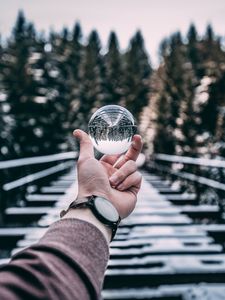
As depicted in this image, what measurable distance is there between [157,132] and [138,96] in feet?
62.6

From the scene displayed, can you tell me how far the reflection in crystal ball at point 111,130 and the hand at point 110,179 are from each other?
0.19ft

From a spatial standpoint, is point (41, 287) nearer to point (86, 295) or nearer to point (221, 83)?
point (86, 295)

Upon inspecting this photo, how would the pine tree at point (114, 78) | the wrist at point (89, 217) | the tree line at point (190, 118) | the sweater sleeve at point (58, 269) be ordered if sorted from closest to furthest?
the sweater sleeve at point (58, 269), the wrist at point (89, 217), the tree line at point (190, 118), the pine tree at point (114, 78)

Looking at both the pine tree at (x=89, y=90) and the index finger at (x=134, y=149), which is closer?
the index finger at (x=134, y=149)

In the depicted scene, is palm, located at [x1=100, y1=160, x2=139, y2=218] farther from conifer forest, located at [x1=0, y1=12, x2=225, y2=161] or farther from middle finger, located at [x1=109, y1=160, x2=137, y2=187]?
conifer forest, located at [x1=0, y1=12, x2=225, y2=161]

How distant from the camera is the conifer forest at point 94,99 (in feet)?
83.6

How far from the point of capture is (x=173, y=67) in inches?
1645

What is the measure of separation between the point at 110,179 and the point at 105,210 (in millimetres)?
420

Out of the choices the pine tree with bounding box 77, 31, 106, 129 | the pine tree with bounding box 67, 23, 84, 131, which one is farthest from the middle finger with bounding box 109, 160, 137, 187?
the pine tree with bounding box 77, 31, 106, 129

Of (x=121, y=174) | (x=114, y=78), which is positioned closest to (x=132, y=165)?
(x=121, y=174)

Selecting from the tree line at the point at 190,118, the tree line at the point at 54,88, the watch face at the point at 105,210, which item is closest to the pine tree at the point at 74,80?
the tree line at the point at 54,88

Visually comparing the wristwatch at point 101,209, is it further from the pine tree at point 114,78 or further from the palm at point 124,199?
the pine tree at point 114,78

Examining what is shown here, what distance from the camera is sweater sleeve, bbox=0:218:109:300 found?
2.63 ft

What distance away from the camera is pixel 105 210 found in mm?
1373
